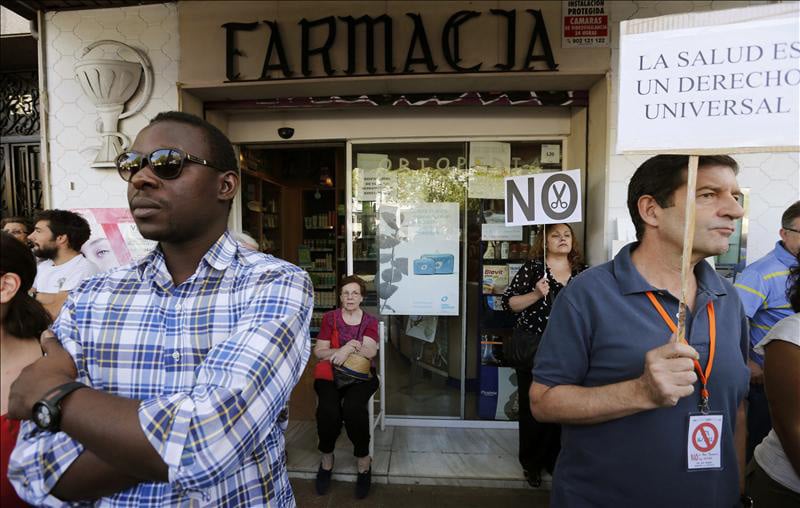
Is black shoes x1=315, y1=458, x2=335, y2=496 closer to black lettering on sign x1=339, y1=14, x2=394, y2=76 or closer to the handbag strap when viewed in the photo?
the handbag strap

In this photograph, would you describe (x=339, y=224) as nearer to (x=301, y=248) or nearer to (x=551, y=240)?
(x=301, y=248)

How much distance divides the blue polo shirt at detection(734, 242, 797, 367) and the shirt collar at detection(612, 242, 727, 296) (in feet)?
4.95

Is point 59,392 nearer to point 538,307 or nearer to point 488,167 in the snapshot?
point 538,307

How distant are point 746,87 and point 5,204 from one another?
5.72 meters

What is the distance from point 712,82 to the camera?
1192mm

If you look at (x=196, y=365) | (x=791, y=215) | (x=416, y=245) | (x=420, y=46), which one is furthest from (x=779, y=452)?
(x=420, y=46)

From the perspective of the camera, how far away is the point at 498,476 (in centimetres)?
310

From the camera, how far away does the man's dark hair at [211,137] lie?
3.28 ft

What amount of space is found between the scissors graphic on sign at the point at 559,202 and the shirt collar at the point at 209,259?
2665 mm

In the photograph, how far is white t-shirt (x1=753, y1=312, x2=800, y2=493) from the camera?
1.33 m

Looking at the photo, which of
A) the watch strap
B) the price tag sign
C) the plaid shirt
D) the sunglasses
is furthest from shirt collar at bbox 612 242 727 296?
the price tag sign

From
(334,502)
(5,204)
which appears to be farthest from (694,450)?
(5,204)

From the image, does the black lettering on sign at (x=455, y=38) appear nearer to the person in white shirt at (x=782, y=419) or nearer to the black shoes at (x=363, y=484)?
the person in white shirt at (x=782, y=419)

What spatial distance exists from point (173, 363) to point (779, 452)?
2.05 m
